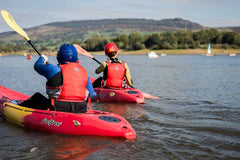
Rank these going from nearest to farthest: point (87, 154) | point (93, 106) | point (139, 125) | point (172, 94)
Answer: point (87, 154) → point (139, 125) → point (93, 106) → point (172, 94)

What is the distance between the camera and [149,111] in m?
8.81

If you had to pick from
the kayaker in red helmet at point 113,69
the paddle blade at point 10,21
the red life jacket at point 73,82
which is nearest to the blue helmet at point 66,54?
the red life jacket at point 73,82

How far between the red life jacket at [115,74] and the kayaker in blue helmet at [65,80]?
386 centimetres

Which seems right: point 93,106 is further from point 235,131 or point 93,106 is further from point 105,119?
point 235,131

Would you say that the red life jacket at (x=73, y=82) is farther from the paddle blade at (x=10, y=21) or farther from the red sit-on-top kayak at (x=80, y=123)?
the paddle blade at (x=10, y=21)

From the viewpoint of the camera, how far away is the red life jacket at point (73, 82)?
5.83 metres

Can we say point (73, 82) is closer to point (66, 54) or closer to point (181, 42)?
point (66, 54)

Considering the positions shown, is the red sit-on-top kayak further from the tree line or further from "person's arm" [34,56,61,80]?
the tree line

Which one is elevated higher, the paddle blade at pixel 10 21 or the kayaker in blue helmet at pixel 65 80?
the paddle blade at pixel 10 21

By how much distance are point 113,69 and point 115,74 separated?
21 cm

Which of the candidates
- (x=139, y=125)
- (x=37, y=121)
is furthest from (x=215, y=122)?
(x=37, y=121)

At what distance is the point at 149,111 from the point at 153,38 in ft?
357

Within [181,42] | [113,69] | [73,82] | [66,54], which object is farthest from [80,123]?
[181,42]

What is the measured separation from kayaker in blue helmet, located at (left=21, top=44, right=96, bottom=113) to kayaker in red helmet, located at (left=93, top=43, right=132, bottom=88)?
150 inches
